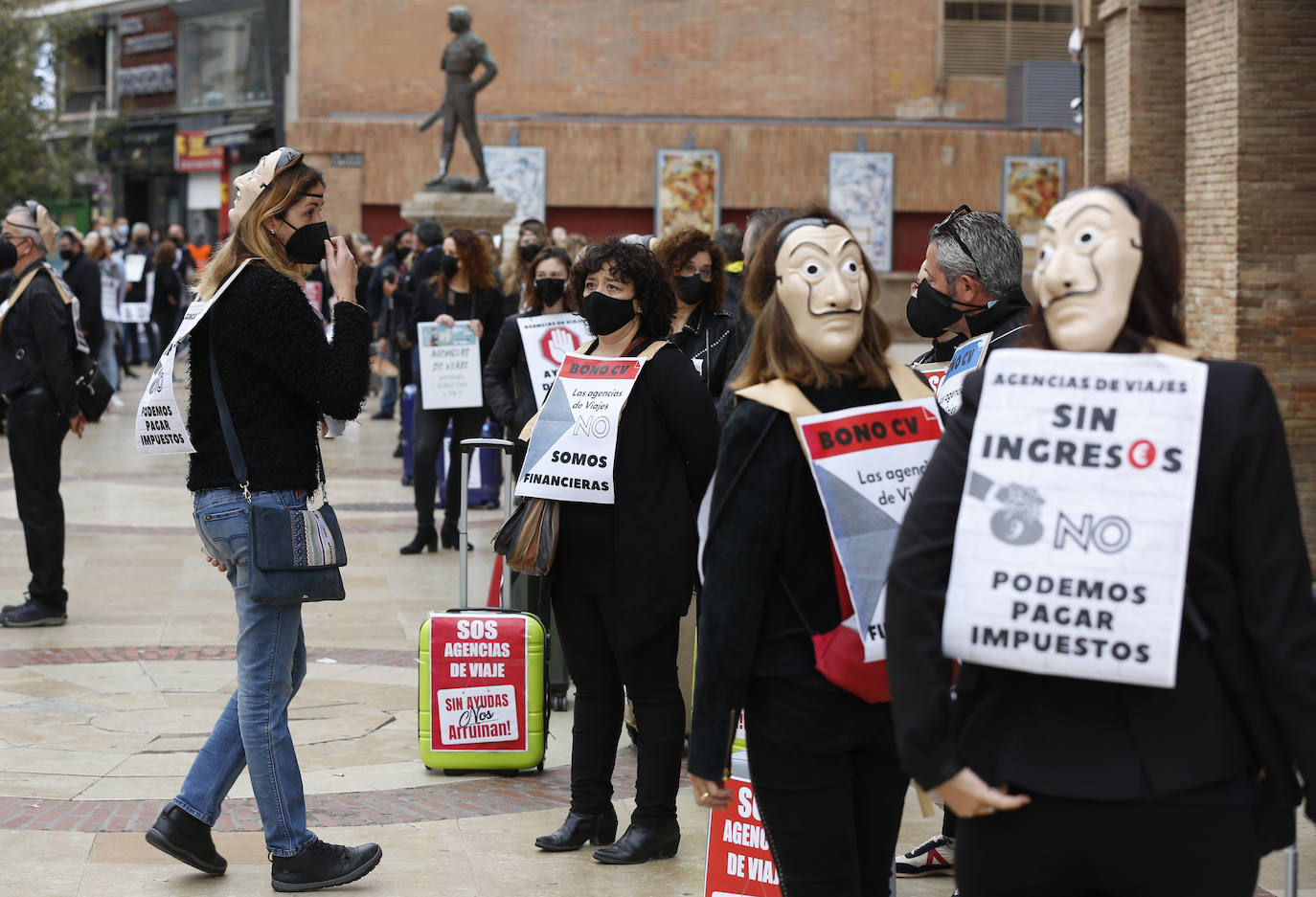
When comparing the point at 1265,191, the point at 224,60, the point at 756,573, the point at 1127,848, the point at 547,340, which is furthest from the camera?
the point at 224,60

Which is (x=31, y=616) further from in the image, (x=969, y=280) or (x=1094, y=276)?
(x=1094, y=276)

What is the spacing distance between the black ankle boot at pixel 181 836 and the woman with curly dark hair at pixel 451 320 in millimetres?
6008

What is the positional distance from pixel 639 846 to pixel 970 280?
208 centimetres

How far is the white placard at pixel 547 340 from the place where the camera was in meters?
8.51

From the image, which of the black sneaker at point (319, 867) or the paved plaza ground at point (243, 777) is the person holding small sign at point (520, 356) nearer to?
the paved plaza ground at point (243, 777)

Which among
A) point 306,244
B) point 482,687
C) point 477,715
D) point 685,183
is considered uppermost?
point 685,183

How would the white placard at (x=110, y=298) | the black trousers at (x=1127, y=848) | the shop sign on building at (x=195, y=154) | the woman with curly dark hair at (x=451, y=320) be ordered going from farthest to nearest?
A: the shop sign on building at (x=195, y=154) → the white placard at (x=110, y=298) → the woman with curly dark hair at (x=451, y=320) → the black trousers at (x=1127, y=848)

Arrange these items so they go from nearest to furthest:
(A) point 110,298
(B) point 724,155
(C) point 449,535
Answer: (C) point 449,535
(A) point 110,298
(B) point 724,155

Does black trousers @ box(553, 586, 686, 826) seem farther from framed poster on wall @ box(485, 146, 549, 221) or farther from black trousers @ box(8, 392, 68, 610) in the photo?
framed poster on wall @ box(485, 146, 549, 221)

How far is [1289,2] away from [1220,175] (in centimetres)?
131

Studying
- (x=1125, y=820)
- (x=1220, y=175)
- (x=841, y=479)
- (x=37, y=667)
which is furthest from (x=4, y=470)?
(x=1125, y=820)

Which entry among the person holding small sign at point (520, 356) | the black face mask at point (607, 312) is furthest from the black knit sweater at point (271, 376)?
the person holding small sign at point (520, 356)

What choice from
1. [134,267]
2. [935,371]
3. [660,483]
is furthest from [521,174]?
[660,483]

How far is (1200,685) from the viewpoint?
2615mm
